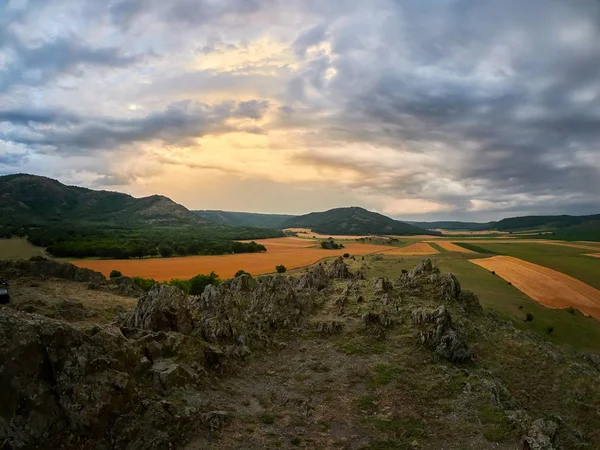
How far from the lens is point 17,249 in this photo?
124 meters

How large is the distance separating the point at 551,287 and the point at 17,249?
149 m

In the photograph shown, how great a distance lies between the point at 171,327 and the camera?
3164 cm

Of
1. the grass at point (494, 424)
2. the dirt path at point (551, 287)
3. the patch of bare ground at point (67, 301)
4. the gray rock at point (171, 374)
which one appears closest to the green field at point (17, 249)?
the patch of bare ground at point (67, 301)

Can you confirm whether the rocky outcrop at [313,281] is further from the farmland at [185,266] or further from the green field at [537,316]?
the farmland at [185,266]

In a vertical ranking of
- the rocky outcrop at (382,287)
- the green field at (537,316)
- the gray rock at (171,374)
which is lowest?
the green field at (537,316)

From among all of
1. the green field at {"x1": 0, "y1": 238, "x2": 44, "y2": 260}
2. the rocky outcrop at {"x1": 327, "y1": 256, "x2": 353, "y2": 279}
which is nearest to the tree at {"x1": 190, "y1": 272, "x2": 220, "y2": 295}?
the rocky outcrop at {"x1": 327, "y1": 256, "x2": 353, "y2": 279}

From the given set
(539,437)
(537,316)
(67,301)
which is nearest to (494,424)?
(539,437)

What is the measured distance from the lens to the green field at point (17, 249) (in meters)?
110

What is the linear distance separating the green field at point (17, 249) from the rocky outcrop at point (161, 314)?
95.1 metres

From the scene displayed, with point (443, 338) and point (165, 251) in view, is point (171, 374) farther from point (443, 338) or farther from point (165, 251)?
point (165, 251)

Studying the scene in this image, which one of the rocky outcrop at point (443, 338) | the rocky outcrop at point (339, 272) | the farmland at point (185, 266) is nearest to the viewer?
the rocky outcrop at point (443, 338)

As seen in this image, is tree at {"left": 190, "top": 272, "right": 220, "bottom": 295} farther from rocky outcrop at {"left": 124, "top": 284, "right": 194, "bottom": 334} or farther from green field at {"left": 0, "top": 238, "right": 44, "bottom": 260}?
green field at {"left": 0, "top": 238, "right": 44, "bottom": 260}

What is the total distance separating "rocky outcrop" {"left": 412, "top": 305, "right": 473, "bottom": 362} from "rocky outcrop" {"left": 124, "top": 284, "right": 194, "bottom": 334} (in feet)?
69.0

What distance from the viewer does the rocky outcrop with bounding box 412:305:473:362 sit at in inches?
1339
